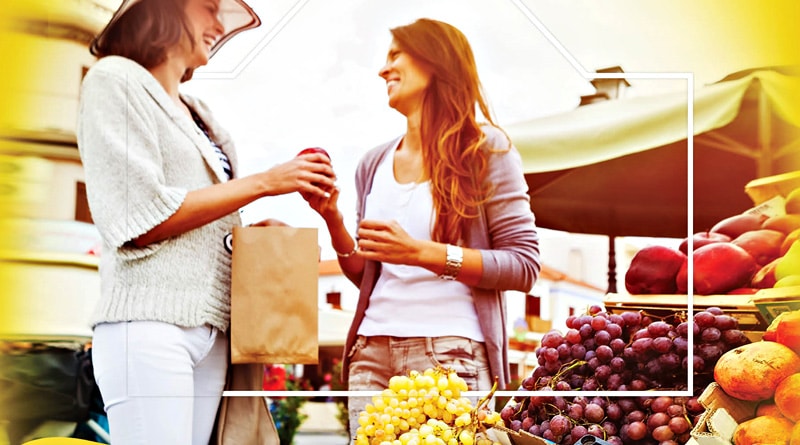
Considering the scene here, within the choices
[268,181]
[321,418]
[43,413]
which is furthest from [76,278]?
[321,418]

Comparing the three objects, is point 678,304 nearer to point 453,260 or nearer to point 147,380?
point 453,260

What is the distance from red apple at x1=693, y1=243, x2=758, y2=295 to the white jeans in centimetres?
155

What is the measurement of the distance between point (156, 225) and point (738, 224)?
177 cm

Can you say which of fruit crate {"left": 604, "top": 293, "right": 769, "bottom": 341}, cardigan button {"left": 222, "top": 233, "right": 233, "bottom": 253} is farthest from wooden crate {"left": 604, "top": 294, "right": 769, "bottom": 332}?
cardigan button {"left": 222, "top": 233, "right": 233, "bottom": 253}

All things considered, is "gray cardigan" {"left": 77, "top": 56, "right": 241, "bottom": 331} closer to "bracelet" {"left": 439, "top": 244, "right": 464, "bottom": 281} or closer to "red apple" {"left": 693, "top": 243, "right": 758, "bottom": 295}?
"bracelet" {"left": 439, "top": 244, "right": 464, "bottom": 281}

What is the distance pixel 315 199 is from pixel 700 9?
136cm

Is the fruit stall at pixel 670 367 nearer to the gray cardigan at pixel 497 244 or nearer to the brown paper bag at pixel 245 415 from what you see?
the gray cardigan at pixel 497 244

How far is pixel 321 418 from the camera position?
9.12 ft

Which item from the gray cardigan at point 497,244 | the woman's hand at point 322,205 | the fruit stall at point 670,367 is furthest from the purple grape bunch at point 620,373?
the woman's hand at point 322,205

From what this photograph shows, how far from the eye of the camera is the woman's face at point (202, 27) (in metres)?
2.74

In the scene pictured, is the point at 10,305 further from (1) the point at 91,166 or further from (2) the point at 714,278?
(2) the point at 714,278

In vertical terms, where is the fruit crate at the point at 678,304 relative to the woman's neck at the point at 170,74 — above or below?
below

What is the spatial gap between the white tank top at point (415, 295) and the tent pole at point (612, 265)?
44 cm

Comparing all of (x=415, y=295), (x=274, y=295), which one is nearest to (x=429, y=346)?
(x=415, y=295)
